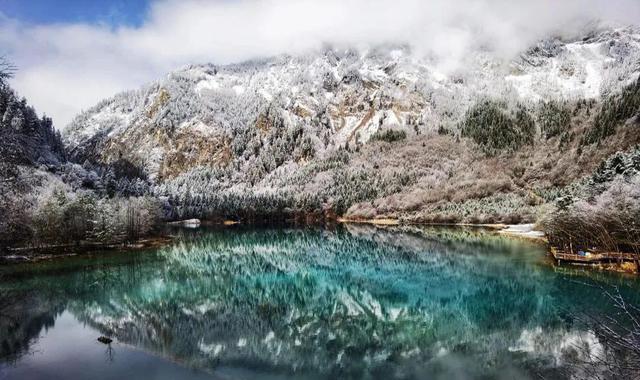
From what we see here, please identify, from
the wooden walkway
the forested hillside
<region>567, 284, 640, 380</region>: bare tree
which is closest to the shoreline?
the forested hillside

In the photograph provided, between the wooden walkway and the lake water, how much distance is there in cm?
222

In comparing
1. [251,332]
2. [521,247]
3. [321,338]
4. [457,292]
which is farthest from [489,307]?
[521,247]

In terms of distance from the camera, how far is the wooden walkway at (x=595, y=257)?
4528 cm

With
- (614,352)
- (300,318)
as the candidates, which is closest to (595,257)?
(300,318)

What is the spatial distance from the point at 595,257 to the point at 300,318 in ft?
110

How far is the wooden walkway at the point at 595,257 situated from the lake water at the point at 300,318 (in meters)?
2.22

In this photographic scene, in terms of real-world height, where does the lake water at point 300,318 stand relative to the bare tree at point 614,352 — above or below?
below

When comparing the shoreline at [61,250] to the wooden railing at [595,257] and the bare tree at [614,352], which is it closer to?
the bare tree at [614,352]

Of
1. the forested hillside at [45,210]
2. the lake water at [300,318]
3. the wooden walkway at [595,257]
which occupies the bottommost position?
the lake water at [300,318]

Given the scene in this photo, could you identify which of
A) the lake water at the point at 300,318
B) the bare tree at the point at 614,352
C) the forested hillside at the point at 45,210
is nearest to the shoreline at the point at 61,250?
the forested hillside at the point at 45,210

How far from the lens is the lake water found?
24.1 m

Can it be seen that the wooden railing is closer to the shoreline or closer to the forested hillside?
the forested hillside

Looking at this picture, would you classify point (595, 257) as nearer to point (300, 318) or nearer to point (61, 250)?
point (300, 318)

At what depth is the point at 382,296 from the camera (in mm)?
42625
